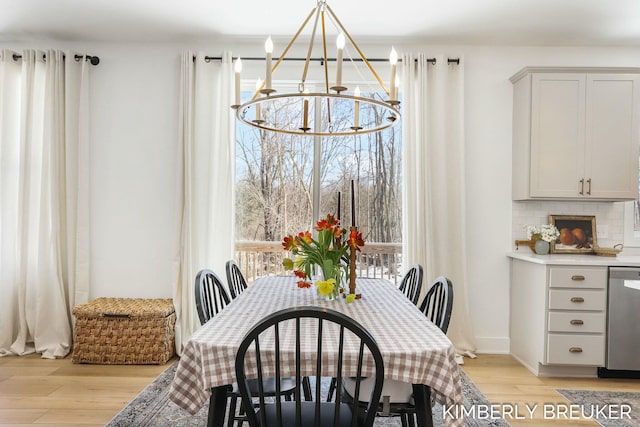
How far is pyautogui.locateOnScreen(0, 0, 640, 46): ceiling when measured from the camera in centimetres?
325

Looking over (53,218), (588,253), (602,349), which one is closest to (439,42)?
(588,253)

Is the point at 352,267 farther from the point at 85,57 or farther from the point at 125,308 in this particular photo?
the point at 85,57

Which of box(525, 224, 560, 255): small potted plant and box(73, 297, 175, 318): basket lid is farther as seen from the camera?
box(525, 224, 560, 255): small potted plant

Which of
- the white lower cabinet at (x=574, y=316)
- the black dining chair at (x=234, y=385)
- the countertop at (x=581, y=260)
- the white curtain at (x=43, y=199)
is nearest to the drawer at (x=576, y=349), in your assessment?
the white lower cabinet at (x=574, y=316)

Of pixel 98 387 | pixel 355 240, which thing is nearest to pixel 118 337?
pixel 98 387

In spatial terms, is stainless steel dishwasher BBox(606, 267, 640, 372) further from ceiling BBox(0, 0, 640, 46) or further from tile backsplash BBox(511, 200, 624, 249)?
ceiling BBox(0, 0, 640, 46)

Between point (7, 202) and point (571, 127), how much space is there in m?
4.56

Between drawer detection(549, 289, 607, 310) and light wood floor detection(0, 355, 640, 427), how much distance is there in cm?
52

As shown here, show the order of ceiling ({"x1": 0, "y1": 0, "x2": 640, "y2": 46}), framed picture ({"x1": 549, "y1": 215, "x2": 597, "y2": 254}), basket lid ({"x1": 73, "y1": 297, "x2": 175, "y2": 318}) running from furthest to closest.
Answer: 1. framed picture ({"x1": 549, "y1": 215, "x2": 597, "y2": 254})
2. basket lid ({"x1": 73, "y1": 297, "x2": 175, "y2": 318})
3. ceiling ({"x1": 0, "y1": 0, "x2": 640, "y2": 46})

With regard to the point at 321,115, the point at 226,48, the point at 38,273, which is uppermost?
the point at 226,48

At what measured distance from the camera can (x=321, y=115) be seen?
13.1ft

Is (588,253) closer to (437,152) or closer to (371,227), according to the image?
(437,152)

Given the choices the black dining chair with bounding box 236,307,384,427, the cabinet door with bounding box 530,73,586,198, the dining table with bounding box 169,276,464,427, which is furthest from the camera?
the cabinet door with bounding box 530,73,586,198

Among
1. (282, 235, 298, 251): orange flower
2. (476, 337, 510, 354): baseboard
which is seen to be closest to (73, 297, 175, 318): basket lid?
(282, 235, 298, 251): orange flower
